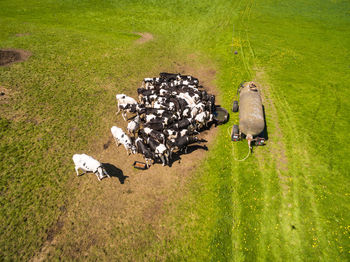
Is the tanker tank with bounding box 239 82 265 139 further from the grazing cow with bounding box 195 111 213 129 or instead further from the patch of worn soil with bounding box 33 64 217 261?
the patch of worn soil with bounding box 33 64 217 261

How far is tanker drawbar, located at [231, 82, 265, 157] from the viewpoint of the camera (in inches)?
599

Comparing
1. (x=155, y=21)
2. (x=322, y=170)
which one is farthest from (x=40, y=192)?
(x=155, y=21)

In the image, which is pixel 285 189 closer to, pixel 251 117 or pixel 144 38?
pixel 251 117

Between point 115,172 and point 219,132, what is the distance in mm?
9874

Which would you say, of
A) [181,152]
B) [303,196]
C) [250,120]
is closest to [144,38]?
[181,152]

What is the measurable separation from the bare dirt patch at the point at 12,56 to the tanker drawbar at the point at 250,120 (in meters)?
30.3

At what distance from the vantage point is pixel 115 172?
14.4 meters

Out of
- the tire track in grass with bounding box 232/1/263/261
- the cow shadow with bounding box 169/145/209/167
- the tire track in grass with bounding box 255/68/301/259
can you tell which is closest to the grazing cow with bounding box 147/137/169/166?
the cow shadow with bounding box 169/145/209/167

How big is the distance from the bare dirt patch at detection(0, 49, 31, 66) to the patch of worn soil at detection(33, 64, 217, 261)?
854 inches

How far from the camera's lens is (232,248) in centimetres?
1096

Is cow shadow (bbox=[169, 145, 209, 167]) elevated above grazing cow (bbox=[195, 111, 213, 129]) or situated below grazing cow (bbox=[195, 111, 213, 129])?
below

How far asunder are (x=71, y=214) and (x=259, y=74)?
26274 mm

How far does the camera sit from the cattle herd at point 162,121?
1463cm

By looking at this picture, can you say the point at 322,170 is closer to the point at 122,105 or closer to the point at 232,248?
the point at 232,248
